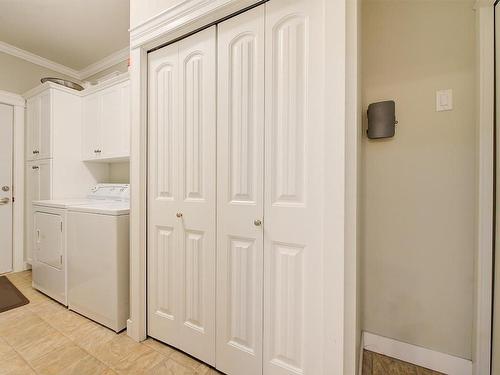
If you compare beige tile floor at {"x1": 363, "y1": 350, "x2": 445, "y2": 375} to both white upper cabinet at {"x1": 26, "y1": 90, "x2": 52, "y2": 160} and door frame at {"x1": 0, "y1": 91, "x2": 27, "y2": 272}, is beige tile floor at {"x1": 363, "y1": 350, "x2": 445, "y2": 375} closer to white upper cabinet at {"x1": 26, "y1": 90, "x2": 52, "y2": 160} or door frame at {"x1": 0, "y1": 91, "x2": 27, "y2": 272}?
white upper cabinet at {"x1": 26, "y1": 90, "x2": 52, "y2": 160}

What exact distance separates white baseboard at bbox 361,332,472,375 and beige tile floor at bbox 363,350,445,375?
0.03 m

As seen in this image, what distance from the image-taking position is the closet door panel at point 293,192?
1.05 metres

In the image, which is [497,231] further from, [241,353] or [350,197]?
[241,353]

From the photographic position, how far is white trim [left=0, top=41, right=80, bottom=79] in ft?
9.00

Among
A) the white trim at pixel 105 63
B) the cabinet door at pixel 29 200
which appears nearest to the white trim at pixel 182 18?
the white trim at pixel 105 63

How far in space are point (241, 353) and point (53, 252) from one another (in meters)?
1.91

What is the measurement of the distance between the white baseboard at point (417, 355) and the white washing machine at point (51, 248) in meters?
2.39

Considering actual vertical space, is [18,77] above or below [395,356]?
above

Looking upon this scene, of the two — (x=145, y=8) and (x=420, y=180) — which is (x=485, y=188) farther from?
(x=145, y=8)

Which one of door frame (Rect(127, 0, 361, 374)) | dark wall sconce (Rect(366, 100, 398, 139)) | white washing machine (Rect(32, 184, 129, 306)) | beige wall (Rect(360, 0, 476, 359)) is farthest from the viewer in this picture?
white washing machine (Rect(32, 184, 129, 306))

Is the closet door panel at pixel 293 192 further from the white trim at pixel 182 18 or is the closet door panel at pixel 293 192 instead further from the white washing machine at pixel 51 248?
the white washing machine at pixel 51 248

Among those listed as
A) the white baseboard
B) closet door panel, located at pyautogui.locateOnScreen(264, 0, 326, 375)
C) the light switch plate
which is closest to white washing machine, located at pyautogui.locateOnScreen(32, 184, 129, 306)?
closet door panel, located at pyautogui.locateOnScreen(264, 0, 326, 375)

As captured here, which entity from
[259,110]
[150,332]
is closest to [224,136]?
[259,110]

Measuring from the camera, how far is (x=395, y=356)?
1.46 m
